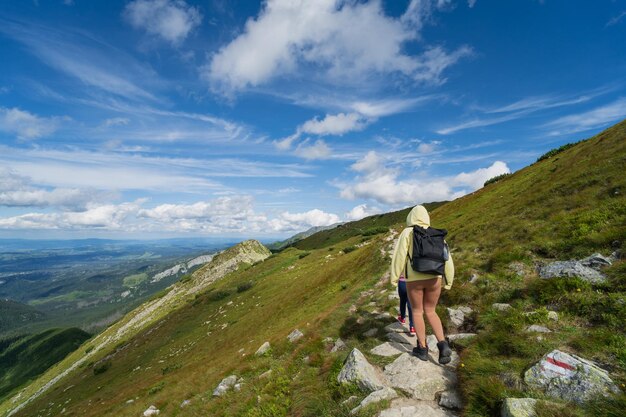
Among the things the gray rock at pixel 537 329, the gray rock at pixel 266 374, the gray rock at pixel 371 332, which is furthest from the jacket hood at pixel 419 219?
the gray rock at pixel 266 374

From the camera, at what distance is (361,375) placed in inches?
343

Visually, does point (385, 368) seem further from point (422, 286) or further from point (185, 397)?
point (185, 397)

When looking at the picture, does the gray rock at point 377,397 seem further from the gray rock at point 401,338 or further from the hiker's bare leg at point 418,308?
the gray rock at point 401,338

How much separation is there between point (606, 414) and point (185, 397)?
1775 centimetres

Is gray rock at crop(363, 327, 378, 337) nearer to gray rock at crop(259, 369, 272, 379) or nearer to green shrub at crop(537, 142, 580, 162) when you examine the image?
gray rock at crop(259, 369, 272, 379)

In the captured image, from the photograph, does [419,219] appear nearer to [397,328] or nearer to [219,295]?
[397,328]

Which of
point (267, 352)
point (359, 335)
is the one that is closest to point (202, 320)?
point (267, 352)

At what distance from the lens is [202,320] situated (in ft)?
166

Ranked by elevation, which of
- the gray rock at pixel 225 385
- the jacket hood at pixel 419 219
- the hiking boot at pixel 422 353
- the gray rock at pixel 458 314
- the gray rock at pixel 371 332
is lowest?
the gray rock at pixel 225 385

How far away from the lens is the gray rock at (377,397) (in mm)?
7641

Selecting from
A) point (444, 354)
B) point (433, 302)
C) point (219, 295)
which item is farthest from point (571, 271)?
point (219, 295)

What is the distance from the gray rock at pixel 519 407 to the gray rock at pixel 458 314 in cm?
545

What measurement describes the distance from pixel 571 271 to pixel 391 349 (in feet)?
21.5

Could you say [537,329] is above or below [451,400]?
above
